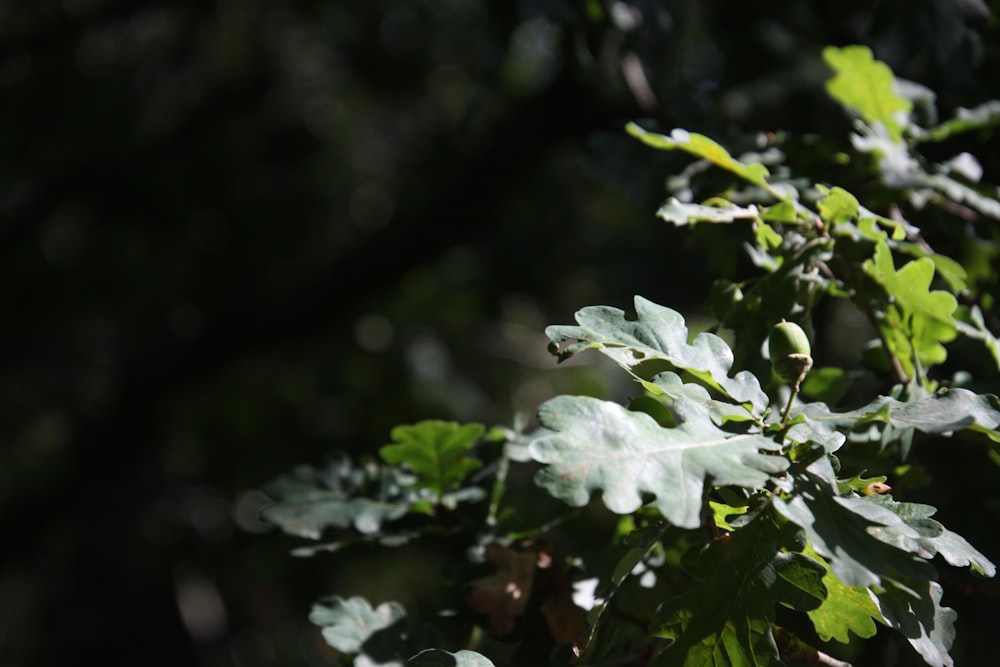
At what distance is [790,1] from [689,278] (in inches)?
85.3

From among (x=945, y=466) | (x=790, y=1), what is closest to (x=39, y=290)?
(x=790, y=1)

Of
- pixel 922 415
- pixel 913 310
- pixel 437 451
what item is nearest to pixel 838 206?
pixel 913 310

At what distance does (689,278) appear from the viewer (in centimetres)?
401

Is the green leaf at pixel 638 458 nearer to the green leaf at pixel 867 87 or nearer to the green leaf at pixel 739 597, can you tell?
the green leaf at pixel 739 597

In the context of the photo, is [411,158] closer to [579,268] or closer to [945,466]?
[579,268]

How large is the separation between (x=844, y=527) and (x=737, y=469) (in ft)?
0.27

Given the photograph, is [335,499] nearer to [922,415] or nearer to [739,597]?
[739,597]

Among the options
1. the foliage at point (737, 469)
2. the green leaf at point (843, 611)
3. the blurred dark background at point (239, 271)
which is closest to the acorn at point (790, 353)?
the foliage at point (737, 469)

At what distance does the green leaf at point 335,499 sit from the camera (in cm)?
97

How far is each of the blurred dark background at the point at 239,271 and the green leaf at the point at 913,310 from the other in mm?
2039

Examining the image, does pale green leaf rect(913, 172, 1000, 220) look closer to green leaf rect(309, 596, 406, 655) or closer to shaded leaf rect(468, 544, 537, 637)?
shaded leaf rect(468, 544, 537, 637)

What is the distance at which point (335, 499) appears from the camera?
1.02 m

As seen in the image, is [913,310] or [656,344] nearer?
[656,344]

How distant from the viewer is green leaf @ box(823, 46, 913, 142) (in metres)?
1.03
